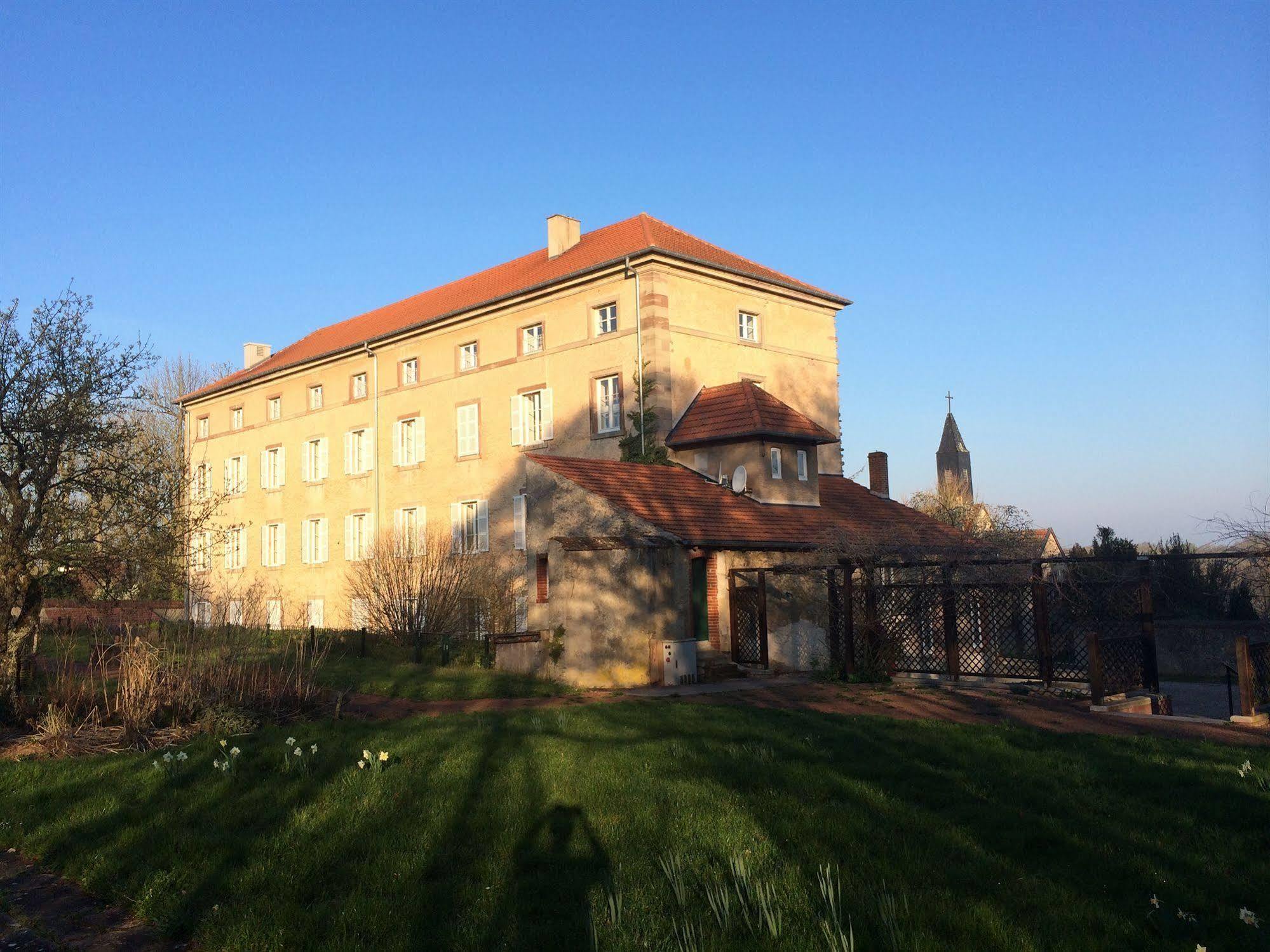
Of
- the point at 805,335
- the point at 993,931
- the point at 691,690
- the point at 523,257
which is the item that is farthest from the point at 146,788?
the point at 523,257

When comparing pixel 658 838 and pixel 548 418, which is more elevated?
pixel 548 418

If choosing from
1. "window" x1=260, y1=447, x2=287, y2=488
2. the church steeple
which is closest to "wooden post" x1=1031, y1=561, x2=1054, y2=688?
"window" x1=260, y1=447, x2=287, y2=488

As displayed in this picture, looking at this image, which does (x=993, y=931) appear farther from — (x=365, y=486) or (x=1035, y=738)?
(x=365, y=486)

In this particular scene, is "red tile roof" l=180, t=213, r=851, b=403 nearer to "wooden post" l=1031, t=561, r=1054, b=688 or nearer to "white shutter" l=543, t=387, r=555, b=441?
"white shutter" l=543, t=387, r=555, b=441

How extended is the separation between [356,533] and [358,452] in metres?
2.73

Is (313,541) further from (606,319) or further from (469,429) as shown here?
(606,319)

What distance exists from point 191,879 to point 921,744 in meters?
6.24

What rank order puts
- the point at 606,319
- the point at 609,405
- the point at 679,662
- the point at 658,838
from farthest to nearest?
the point at 606,319
the point at 609,405
the point at 679,662
the point at 658,838

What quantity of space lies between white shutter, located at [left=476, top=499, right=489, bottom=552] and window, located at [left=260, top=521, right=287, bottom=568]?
11.1m

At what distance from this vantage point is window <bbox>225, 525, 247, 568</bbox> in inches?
1556

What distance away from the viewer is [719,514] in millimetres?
21875

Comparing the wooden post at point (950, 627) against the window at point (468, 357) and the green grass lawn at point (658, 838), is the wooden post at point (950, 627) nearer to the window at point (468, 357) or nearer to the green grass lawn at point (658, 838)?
the green grass lawn at point (658, 838)

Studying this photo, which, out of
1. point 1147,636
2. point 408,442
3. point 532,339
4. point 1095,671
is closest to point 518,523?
point 532,339

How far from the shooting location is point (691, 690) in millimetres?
16578
